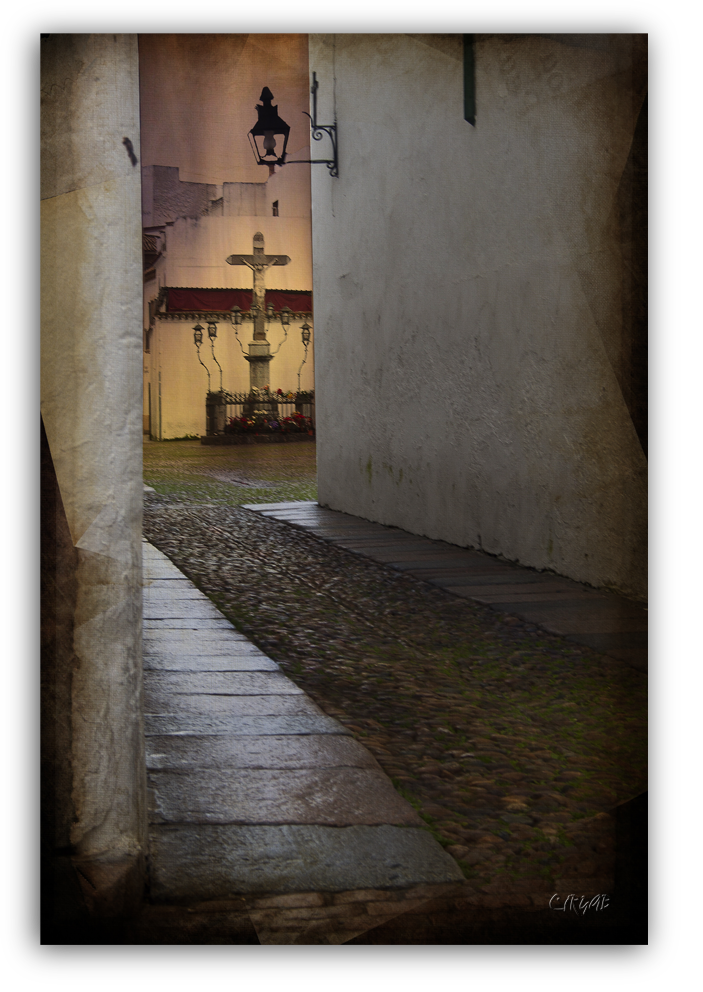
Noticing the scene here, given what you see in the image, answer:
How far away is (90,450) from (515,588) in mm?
3339

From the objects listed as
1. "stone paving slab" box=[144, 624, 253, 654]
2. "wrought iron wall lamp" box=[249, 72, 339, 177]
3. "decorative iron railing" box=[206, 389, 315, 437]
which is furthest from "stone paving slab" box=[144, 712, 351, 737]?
"decorative iron railing" box=[206, 389, 315, 437]

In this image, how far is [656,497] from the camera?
1.98 m

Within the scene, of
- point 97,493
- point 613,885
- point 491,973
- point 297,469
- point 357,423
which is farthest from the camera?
point 297,469

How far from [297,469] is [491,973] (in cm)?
1197

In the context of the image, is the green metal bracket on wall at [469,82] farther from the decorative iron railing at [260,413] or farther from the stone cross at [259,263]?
the decorative iron railing at [260,413]

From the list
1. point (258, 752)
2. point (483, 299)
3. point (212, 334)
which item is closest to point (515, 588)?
point (483, 299)

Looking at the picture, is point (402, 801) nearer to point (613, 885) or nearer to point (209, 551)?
point (613, 885)

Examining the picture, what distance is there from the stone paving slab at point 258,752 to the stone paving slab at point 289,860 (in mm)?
367

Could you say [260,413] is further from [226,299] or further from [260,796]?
[260,796]

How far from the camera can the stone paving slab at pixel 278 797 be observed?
2.25 m

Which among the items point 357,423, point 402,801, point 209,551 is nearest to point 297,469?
point 357,423

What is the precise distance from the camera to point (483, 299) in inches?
231

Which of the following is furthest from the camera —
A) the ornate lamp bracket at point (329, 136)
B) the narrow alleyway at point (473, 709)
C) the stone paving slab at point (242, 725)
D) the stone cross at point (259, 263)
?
the stone cross at point (259, 263)

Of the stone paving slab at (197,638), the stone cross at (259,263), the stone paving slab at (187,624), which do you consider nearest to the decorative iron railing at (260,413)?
the stone cross at (259,263)
